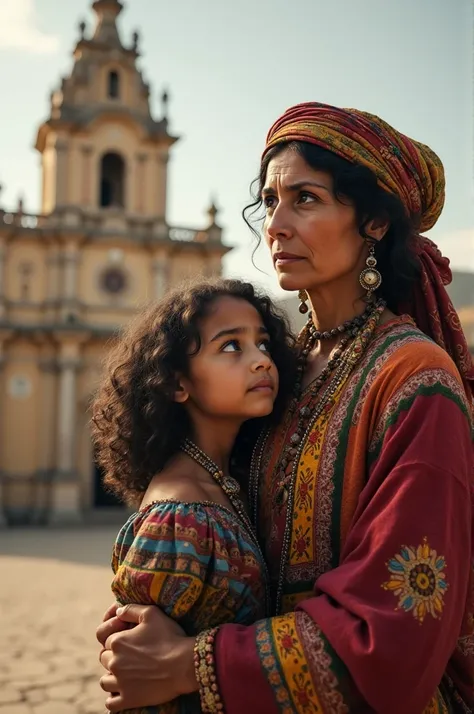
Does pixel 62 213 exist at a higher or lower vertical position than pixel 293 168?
higher

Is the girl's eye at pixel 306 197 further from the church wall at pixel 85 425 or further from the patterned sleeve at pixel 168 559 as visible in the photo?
the church wall at pixel 85 425

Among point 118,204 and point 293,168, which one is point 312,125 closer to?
point 293,168

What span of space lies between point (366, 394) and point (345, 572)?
49 cm

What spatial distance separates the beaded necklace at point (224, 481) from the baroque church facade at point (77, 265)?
57.9ft

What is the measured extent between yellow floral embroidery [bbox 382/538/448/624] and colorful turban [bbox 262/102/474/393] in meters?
0.72

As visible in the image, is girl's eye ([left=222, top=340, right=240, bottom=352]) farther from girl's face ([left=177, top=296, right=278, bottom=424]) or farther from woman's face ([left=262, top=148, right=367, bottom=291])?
woman's face ([left=262, top=148, right=367, bottom=291])

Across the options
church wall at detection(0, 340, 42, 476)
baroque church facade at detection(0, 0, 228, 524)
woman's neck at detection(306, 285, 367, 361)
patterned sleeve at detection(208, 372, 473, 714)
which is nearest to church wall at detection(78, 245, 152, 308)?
baroque church facade at detection(0, 0, 228, 524)

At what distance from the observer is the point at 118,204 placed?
73.0ft

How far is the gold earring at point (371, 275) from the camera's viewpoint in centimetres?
239

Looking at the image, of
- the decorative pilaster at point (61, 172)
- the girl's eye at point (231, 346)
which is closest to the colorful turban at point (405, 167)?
the girl's eye at point (231, 346)

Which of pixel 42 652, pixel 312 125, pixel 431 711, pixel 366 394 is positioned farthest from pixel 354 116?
pixel 42 652

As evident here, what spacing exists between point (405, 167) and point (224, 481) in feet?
3.45

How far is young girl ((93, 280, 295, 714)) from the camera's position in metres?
2.02

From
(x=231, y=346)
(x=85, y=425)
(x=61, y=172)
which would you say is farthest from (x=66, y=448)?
(x=231, y=346)
